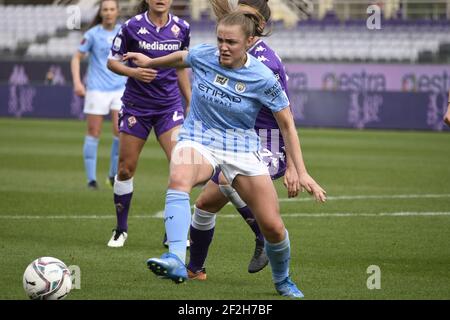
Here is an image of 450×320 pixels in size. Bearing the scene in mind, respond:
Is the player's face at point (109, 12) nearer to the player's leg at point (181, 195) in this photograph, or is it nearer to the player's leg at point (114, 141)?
the player's leg at point (114, 141)

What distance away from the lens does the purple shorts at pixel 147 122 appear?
9.22 meters

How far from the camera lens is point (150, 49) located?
30.2 ft

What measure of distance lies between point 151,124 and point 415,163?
373 inches

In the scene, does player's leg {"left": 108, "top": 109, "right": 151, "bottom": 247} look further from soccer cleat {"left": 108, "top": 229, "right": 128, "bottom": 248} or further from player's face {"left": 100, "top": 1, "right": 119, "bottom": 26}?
player's face {"left": 100, "top": 1, "right": 119, "bottom": 26}

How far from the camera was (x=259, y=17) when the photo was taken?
7.05 metres

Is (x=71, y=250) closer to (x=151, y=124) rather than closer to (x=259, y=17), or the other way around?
(x=151, y=124)

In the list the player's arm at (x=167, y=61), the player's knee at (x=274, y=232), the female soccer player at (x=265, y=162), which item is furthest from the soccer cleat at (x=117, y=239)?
the player's knee at (x=274, y=232)

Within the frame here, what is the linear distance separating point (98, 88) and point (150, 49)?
16.4 feet

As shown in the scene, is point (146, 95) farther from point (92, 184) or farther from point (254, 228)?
point (92, 184)

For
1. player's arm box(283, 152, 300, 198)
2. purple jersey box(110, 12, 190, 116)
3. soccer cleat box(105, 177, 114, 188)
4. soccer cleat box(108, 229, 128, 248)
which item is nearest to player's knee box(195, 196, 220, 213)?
player's arm box(283, 152, 300, 198)

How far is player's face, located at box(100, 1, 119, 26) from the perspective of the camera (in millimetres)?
13387

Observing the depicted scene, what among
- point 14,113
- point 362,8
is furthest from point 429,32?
point 14,113

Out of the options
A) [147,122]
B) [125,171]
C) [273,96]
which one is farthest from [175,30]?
[273,96]

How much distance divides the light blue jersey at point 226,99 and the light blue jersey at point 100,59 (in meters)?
7.35
